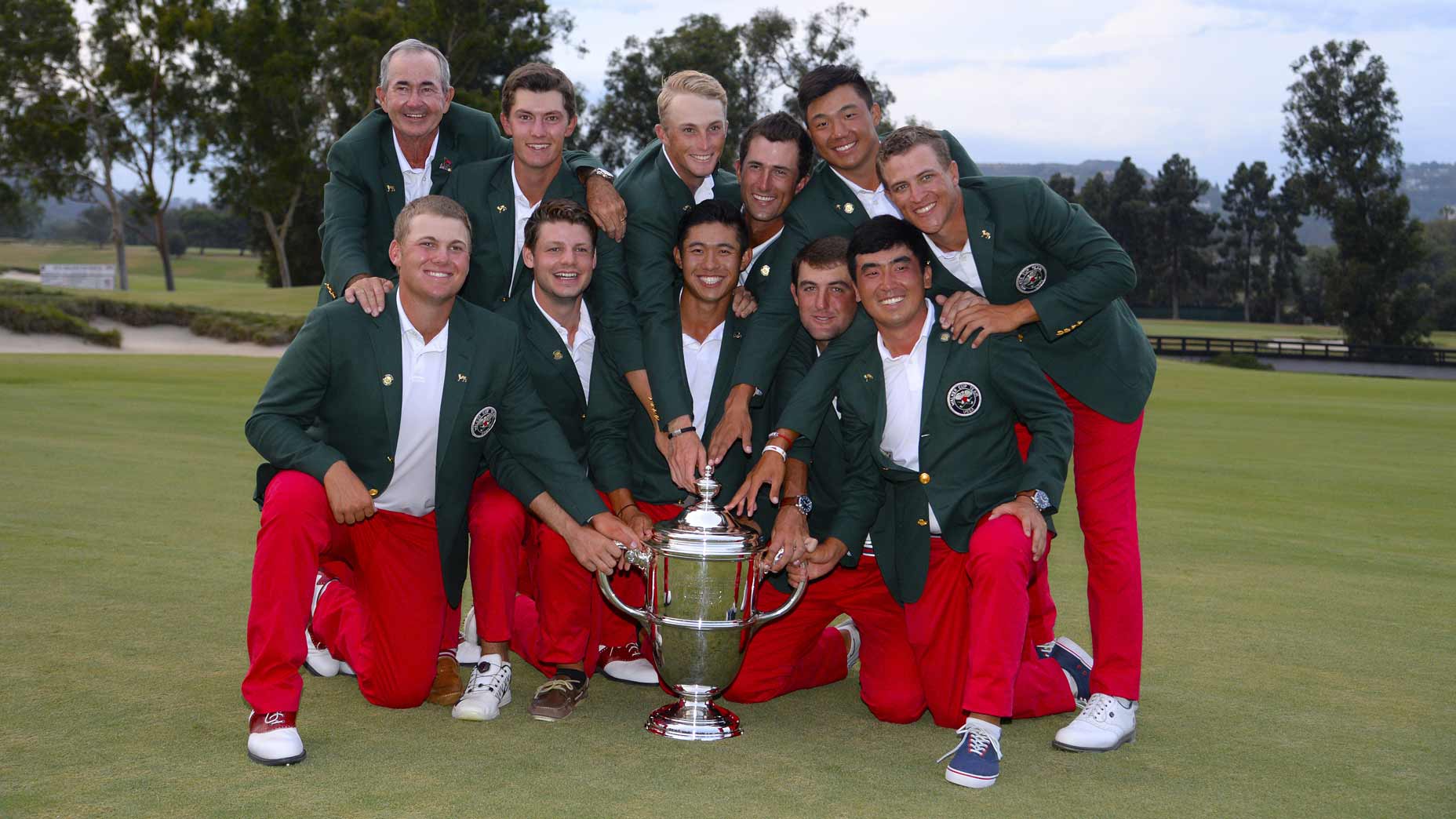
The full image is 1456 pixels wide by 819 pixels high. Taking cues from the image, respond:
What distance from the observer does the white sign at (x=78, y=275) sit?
150ft

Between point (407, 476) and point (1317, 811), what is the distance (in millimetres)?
3118

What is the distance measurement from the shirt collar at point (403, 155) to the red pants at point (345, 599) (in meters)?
1.66

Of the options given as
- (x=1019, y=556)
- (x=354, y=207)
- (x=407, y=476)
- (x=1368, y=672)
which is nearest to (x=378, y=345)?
(x=407, y=476)

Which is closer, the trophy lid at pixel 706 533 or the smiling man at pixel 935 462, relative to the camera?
the trophy lid at pixel 706 533

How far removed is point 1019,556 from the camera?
4.02 m

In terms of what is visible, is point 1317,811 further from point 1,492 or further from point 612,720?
point 1,492

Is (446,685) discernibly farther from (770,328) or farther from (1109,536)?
(1109,536)

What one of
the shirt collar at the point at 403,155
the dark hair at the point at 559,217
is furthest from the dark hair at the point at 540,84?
the dark hair at the point at 559,217

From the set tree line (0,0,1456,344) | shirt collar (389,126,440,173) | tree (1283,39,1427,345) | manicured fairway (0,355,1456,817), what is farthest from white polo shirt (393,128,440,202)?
tree (1283,39,1427,345)

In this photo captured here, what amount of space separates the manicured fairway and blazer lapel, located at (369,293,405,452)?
0.99 m

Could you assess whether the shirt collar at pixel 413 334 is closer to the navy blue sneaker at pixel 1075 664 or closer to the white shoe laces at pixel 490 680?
the white shoe laces at pixel 490 680

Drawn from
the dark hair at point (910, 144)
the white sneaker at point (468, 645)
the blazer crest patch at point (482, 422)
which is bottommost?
the white sneaker at point (468, 645)

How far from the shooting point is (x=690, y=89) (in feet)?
17.0

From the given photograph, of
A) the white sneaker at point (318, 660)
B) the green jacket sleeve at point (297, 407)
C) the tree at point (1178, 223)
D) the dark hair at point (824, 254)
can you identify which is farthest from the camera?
the tree at point (1178, 223)
